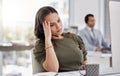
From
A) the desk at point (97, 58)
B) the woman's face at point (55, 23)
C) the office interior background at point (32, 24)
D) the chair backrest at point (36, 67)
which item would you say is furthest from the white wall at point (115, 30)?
the chair backrest at point (36, 67)

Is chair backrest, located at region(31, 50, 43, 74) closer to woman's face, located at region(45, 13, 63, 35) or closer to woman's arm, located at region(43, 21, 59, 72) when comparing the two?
woman's arm, located at region(43, 21, 59, 72)

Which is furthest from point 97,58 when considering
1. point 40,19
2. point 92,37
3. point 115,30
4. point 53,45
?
point 40,19

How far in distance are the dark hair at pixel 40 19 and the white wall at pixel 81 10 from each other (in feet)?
0.66

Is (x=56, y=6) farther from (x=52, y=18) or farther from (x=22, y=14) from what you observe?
(x=22, y=14)

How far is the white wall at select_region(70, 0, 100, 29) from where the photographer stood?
1.73 metres

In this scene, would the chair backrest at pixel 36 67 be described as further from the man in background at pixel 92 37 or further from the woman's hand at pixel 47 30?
the man in background at pixel 92 37

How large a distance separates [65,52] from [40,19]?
289 millimetres

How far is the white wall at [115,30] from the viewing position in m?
1.54

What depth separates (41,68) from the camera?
61.6 inches

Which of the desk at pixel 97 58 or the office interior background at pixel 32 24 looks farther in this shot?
the desk at pixel 97 58

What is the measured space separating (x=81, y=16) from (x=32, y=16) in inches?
15.4

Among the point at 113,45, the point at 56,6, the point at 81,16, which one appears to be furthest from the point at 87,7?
Answer: the point at 113,45

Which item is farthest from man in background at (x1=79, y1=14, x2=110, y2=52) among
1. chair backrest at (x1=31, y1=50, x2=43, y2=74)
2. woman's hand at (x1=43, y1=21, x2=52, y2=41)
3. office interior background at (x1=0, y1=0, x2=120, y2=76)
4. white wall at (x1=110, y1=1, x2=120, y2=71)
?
chair backrest at (x1=31, y1=50, x2=43, y2=74)

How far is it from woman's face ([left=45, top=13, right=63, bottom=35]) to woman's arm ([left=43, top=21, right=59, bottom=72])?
1.1 inches
